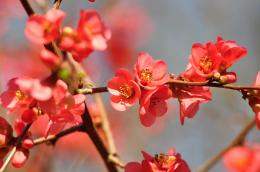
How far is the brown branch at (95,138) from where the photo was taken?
1325mm

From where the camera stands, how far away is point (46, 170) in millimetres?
2230

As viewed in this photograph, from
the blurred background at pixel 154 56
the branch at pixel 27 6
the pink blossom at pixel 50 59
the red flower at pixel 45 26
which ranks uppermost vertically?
the branch at pixel 27 6

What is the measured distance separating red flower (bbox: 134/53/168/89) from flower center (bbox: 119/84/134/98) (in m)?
0.04

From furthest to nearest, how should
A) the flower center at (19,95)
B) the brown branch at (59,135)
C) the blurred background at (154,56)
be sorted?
the blurred background at (154,56) < the brown branch at (59,135) < the flower center at (19,95)

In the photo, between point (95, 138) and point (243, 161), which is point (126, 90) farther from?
point (243, 161)

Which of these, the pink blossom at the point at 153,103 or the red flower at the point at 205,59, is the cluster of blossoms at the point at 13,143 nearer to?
the pink blossom at the point at 153,103

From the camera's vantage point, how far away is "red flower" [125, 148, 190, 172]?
1.21 meters

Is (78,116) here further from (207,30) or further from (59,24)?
(207,30)

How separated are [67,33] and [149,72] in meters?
0.28

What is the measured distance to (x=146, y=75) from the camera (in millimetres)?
1208

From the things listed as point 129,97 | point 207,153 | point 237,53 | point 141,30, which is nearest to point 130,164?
point 129,97

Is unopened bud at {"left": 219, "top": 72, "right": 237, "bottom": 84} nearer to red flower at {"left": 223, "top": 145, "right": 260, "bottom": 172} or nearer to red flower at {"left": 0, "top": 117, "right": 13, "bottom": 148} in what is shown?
red flower at {"left": 223, "top": 145, "right": 260, "bottom": 172}

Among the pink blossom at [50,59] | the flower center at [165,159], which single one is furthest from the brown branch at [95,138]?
the pink blossom at [50,59]

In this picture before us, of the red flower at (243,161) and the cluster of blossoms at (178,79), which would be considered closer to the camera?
the red flower at (243,161)
